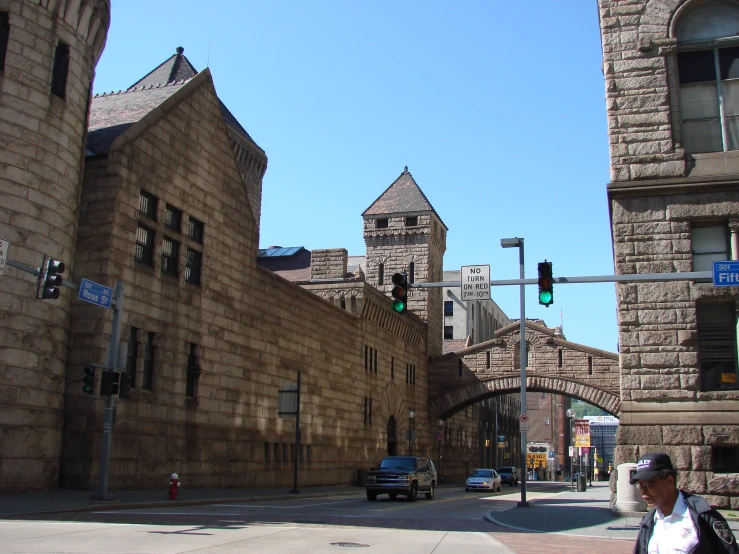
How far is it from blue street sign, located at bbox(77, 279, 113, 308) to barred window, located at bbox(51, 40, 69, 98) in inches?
272

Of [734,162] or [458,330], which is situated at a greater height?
[458,330]

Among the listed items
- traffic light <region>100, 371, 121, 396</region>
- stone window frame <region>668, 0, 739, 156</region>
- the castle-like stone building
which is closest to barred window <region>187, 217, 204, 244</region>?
the castle-like stone building

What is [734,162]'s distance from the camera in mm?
19938

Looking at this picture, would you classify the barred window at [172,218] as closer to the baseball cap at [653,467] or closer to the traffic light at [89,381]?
the traffic light at [89,381]

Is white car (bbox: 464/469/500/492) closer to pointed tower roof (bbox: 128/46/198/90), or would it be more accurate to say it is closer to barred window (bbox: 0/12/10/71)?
pointed tower roof (bbox: 128/46/198/90)

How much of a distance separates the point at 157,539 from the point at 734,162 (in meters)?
16.7

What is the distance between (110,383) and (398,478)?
1168cm

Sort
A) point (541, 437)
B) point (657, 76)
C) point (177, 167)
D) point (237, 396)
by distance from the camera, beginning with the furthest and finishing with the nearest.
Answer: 1. point (541, 437)
2. point (237, 396)
3. point (177, 167)
4. point (657, 76)

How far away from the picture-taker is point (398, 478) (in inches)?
1055

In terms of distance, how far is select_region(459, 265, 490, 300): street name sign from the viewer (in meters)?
18.7

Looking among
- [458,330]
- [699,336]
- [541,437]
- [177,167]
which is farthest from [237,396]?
[541,437]

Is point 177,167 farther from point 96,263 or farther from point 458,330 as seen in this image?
point 458,330

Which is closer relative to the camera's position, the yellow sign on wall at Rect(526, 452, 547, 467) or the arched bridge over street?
the arched bridge over street

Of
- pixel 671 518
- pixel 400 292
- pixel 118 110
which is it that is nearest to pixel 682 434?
pixel 400 292
